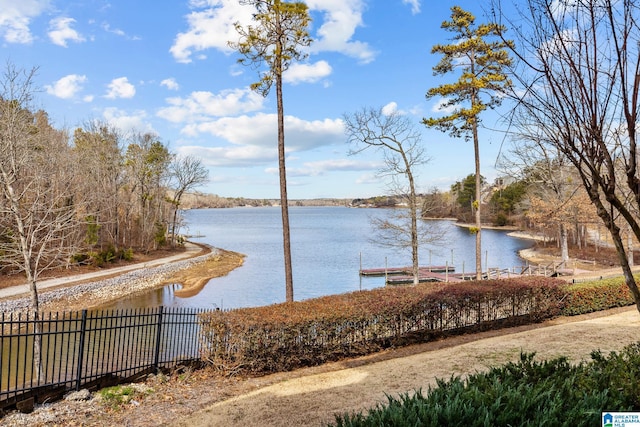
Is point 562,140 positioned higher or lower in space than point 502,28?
lower

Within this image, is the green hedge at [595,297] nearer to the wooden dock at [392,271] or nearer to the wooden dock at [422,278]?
the wooden dock at [422,278]

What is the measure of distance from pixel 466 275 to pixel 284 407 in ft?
89.4

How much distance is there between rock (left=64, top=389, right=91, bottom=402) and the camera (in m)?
6.61

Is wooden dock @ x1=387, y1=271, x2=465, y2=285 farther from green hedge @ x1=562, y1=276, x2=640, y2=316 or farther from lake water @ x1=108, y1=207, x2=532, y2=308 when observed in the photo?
green hedge @ x1=562, y1=276, x2=640, y2=316

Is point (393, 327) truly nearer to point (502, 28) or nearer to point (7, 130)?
point (502, 28)

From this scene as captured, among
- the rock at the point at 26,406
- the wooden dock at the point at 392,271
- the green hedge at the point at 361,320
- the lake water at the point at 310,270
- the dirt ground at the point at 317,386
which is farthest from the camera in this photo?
the wooden dock at the point at 392,271

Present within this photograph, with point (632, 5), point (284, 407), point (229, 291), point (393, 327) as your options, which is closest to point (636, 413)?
point (632, 5)

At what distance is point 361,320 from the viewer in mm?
8461

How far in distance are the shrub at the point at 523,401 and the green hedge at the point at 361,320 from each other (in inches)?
182

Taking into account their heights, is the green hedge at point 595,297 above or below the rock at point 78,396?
above

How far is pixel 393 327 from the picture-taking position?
354 inches

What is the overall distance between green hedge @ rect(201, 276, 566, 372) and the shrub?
4.63 meters

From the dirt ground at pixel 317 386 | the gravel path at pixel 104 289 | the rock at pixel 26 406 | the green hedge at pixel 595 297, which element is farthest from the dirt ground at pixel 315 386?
the gravel path at pixel 104 289

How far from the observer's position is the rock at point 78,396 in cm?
661
